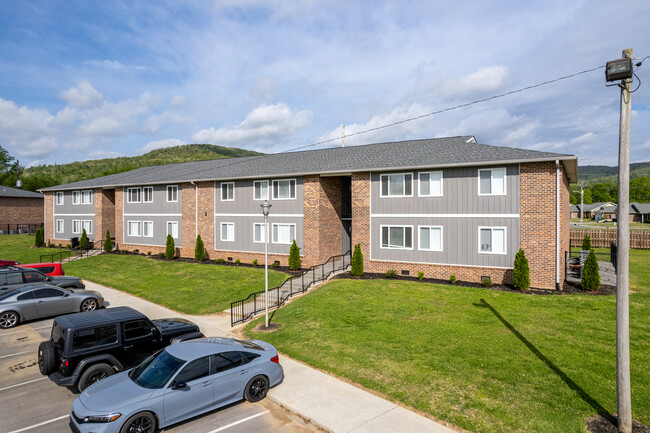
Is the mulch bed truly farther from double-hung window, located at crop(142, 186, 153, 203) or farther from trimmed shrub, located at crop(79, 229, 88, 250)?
trimmed shrub, located at crop(79, 229, 88, 250)

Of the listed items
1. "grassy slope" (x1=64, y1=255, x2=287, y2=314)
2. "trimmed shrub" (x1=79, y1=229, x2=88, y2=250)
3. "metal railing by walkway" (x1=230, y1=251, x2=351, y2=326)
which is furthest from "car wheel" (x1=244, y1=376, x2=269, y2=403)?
"trimmed shrub" (x1=79, y1=229, x2=88, y2=250)

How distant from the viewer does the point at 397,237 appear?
20.3 metres

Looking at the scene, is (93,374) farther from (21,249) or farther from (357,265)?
(21,249)

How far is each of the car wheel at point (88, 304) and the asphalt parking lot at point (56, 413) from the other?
5.61 m

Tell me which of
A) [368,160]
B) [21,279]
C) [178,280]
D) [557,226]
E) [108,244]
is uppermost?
[368,160]

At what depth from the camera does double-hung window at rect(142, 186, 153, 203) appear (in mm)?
30891

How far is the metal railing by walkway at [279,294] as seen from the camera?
50.5 feet

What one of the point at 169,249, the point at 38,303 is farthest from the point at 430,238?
the point at 169,249

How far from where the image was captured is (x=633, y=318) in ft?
39.4

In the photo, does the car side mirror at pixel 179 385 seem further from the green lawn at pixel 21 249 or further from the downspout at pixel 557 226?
the green lawn at pixel 21 249

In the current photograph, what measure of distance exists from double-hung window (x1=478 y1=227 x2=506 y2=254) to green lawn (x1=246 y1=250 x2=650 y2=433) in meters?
2.45

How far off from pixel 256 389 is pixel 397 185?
1431cm

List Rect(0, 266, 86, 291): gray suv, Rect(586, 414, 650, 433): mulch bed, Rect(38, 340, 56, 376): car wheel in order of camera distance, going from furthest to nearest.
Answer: Rect(0, 266, 86, 291): gray suv < Rect(38, 340, 56, 376): car wheel < Rect(586, 414, 650, 433): mulch bed

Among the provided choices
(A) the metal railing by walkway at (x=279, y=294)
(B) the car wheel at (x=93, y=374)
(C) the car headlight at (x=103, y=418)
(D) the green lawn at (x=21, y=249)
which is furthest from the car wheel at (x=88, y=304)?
(D) the green lawn at (x=21, y=249)
